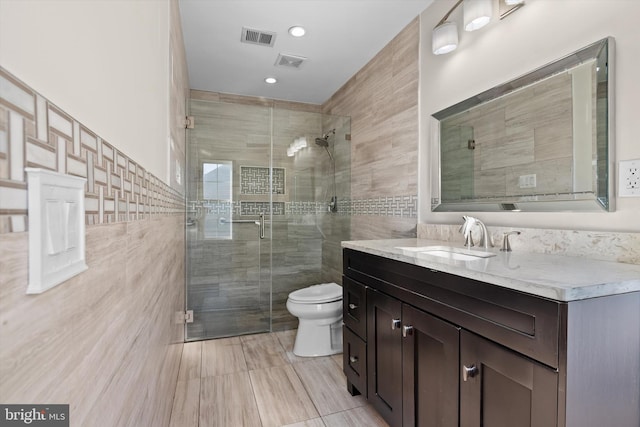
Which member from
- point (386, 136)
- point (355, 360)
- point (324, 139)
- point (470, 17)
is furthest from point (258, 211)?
point (470, 17)

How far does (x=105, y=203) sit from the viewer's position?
583 mm

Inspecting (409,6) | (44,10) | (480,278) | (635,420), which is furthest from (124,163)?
(409,6)

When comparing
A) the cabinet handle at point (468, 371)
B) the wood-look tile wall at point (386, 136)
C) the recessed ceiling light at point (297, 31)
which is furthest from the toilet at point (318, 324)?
the recessed ceiling light at point (297, 31)

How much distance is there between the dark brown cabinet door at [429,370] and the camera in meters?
1.10

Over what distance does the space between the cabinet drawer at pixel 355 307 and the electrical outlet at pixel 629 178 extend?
1.17 metres

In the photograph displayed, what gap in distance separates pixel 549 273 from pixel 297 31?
219 centimetres

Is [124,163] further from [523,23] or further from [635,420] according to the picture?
[523,23]

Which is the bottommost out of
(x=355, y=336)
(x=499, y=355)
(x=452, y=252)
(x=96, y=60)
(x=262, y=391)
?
(x=262, y=391)

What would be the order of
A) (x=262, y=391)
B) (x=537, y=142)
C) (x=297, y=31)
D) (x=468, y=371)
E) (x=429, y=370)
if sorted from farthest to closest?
(x=297, y=31), (x=262, y=391), (x=537, y=142), (x=429, y=370), (x=468, y=371)

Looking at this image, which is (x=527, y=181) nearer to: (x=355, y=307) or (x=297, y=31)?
(x=355, y=307)

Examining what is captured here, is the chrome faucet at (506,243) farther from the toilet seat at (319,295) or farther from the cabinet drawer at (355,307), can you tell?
the toilet seat at (319,295)

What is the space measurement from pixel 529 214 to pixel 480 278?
26.8 inches

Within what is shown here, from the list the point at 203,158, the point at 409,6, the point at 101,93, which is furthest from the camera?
the point at 203,158

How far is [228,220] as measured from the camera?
113 inches
